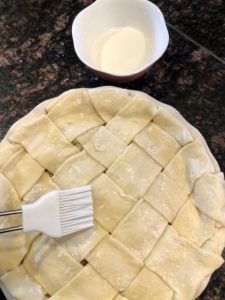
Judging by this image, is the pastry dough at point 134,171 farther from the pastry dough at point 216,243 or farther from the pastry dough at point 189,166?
the pastry dough at point 216,243

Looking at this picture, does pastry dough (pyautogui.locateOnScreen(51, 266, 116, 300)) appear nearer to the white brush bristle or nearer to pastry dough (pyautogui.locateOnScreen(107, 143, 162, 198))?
the white brush bristle

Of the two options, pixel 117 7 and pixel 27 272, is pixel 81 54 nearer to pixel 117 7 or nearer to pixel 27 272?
pixel 117 7

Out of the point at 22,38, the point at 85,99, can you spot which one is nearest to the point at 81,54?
the point at 85,99

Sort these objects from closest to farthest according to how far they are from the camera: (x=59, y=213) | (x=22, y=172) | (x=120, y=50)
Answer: (x=59, y=213), (x=22, y=172), (x=120, y=50)

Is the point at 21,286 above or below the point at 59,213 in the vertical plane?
below

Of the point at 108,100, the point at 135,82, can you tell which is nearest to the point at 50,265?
the point at 108,100

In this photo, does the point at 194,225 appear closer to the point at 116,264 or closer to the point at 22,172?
the point at 116,264
